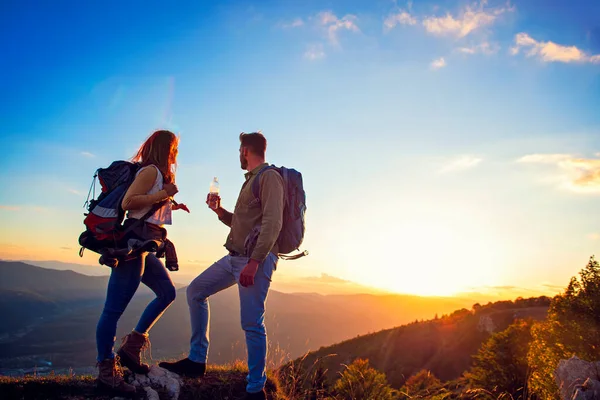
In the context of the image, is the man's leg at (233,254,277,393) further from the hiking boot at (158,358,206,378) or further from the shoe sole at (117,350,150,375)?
the shoe sole at (117,350,150,375)

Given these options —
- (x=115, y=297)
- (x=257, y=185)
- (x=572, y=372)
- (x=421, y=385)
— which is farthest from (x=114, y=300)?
(x=421, y=385)

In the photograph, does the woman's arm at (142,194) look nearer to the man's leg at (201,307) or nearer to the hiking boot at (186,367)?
the man's leg at (201,307)

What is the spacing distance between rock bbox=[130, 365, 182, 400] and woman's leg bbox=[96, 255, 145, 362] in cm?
54

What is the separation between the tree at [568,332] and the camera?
7.46 metres

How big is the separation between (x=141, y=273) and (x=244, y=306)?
110 centimetres

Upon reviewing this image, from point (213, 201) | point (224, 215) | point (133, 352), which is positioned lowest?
point (133, 352)

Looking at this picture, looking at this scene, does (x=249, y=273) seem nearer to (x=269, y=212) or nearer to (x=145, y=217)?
(x=269, y=212)

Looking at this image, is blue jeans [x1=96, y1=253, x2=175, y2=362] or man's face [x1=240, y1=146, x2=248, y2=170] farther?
man's face [x1=240, y1=146, x2=248, y2=170]

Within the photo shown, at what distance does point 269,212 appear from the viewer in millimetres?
3549

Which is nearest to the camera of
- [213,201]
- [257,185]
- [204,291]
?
[257,185]

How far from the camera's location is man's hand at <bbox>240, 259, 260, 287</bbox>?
347 centimetres

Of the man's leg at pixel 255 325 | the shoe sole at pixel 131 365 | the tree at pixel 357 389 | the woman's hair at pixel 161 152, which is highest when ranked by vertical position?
the woman's hair at pixel 161 152

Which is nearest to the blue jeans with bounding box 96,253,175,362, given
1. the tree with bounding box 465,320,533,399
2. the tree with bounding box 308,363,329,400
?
the tree with bounding box 308,363,329,400

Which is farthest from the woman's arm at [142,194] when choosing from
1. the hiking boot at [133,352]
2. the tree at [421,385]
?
Answer: the tree at [421,385]
